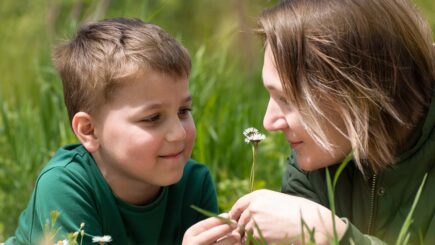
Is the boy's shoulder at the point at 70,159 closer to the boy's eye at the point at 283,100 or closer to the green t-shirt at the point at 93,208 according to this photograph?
the green t-shirt at the point at 93,208

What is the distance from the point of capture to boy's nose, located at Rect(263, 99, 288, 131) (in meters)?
2.64

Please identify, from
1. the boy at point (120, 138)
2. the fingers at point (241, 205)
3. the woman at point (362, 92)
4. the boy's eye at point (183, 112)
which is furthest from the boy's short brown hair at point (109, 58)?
the fingers at point (241, 205)

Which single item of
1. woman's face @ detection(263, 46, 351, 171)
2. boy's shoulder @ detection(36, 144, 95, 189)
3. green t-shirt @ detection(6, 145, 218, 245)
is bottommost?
green t-shirt @ detection(6, 145, 218, 245)

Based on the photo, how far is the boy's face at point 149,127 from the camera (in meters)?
2.75

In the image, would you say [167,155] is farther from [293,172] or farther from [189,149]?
[293,172]

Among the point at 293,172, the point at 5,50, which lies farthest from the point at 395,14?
the point at 5,50

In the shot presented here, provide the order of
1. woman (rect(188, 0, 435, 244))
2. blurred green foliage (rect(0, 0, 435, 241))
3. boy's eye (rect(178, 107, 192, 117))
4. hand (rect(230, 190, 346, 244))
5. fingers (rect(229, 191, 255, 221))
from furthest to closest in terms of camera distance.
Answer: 1. blurred green foliage (rect(0, 0, 435, 241))
2. boy's eye (rect(178, 107, 192, 117))
3. woman (rect(188, 0, 435, 244))
4. fingers (rect(229, 191, 255, 221))
5. hand (rect(230, 190, 346, 244))

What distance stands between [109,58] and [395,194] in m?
1.06

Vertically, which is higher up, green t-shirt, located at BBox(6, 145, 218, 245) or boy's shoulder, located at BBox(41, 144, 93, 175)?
boy's shoulder, located at BBox(41, 144, 93, 175)

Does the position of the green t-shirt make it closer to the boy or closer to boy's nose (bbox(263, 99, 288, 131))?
the boy

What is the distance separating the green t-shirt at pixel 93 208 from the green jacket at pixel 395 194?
0.60 m

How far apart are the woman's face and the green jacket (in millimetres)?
176

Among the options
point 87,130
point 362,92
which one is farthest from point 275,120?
point 87,130

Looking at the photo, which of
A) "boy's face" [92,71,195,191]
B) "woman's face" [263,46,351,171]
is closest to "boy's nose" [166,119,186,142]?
"boy's face" [92,71,195,191]
